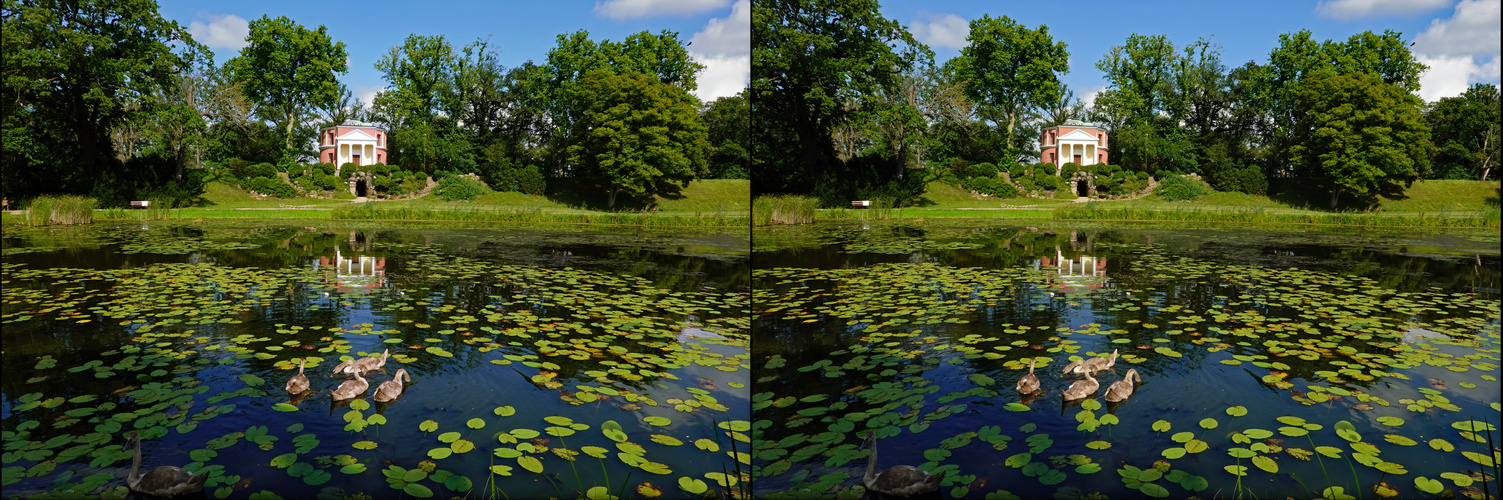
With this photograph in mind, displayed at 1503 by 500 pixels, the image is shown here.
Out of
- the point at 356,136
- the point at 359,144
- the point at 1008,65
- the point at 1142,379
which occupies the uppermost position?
the point at 1008,65

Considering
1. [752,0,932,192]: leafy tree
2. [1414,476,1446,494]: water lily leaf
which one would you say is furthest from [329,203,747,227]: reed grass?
[1414,476,1446,494]: water lily leaf

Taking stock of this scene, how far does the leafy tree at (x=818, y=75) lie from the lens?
20219 millimetres

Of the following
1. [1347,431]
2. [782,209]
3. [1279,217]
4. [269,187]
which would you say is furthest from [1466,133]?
[269,187]

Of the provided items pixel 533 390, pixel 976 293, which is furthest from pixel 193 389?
pixel 976 293

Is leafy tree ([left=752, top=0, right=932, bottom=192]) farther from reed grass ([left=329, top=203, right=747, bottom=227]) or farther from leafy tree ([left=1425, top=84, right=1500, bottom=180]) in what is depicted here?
leafy tree ([left=1425, top=84, right=1500, bottom=180])

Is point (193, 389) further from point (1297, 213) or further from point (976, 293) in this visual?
point (1297, 213)

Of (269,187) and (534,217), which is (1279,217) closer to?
(534,217)

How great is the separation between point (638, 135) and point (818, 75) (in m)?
9.39

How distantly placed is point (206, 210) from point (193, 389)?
24.0 m

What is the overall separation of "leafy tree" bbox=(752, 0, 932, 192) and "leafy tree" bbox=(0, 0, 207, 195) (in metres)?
19.7

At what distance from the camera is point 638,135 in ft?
97.1

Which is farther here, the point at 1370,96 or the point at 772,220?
the point at 1370,96

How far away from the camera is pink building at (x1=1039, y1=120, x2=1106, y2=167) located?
1363 inches

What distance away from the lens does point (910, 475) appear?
3004 millimetres
